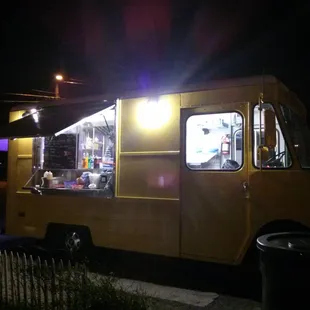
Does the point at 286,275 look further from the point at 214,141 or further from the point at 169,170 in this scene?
the point at 169,170

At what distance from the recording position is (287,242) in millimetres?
3625

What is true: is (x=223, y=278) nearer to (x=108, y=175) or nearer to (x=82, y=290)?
(x=108, y=175)

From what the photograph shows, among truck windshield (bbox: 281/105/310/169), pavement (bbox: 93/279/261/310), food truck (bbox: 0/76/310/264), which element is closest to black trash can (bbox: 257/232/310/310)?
pavement (bbox: 93/279/261/310)

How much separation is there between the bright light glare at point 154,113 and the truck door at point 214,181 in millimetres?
293

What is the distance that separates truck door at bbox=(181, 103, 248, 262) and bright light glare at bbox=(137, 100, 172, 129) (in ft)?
0.96

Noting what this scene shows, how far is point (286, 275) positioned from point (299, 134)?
115 inches

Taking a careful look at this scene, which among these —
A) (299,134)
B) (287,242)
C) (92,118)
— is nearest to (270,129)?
(299,134)

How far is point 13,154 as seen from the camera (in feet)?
25.4

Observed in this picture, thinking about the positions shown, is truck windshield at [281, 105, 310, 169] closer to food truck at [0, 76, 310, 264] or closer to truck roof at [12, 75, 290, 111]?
food truck at [0, 76, 310, 264]

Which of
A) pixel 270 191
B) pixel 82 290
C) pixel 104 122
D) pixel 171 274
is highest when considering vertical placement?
pixel 104 122

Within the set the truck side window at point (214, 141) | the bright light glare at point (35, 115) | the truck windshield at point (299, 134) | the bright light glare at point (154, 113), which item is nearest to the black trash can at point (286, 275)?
the truck windshield at point (299, 134)

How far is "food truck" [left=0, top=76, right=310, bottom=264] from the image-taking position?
17.6ft

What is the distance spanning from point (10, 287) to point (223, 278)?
333 cm

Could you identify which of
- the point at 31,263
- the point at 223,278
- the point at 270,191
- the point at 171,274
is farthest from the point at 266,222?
the point at 31,263
